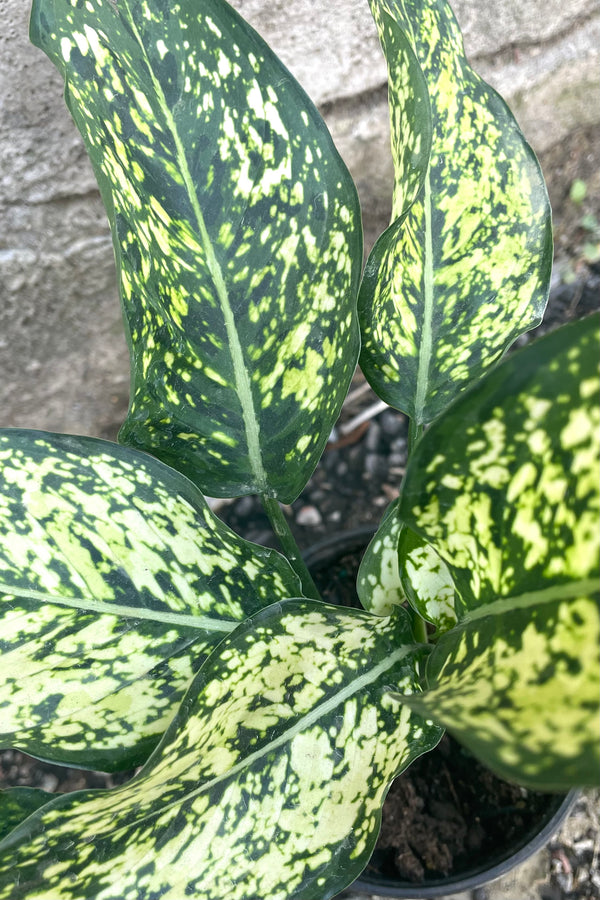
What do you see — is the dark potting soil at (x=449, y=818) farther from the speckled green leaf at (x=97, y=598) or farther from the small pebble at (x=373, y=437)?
the small pebble at (x=373, y=437)

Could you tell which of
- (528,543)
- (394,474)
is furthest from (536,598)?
(394,474)

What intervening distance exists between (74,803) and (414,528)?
1.25ft

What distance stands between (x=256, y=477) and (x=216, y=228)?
0.27 metres

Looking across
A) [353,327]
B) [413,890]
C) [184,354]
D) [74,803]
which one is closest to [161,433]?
[184,354]

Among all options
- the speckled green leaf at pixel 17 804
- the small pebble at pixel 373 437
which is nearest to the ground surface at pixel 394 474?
the small pebble at pixel 373 437

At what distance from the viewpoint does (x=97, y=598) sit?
0.64 m

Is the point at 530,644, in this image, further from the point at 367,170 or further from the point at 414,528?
the point at 367,170

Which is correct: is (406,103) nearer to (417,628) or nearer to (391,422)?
(417,628)

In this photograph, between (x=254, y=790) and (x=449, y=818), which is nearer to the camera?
(x=254, y=790)

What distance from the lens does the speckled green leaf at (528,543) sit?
1.07ft

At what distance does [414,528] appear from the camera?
19.3 inches

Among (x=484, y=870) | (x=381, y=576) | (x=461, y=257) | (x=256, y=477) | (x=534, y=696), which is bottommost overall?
(x=484, y=870)

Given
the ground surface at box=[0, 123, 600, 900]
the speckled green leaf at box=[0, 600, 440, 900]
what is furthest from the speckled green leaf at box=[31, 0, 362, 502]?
the ground surface at box=[0, 123, 600, 900]

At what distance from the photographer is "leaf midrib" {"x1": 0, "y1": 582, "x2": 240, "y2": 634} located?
0.61m
